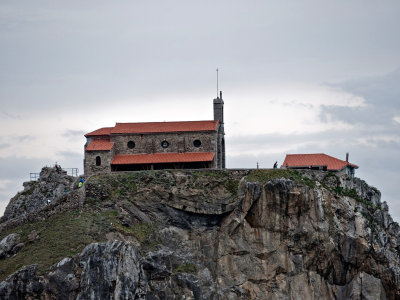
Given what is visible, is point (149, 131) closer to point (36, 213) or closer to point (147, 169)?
point (147, 169)

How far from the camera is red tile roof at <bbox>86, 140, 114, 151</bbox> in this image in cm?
12112

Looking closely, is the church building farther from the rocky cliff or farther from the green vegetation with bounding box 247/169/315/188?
the green vegetation with bounding box 247/169/315/188

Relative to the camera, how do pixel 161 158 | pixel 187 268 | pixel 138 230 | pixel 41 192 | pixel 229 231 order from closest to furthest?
pixel 187 268, pixel 138 230, pixel 229 231, pixel 41 192, pixel 161 158

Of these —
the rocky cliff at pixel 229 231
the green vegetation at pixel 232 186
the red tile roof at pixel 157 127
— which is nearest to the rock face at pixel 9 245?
the rocky cliff at pixel 229 231

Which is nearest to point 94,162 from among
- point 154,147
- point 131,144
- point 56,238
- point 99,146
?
point 99,146

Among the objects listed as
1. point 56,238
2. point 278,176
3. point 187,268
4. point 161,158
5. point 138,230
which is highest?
point 161,158

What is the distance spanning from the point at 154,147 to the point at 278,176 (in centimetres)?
1754

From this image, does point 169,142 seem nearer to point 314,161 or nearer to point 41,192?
point 41,192

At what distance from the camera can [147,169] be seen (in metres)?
121

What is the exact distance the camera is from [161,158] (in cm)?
12125

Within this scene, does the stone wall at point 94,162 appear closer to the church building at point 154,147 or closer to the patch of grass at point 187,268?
the church building at point 154,147

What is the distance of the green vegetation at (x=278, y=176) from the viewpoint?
115062mm

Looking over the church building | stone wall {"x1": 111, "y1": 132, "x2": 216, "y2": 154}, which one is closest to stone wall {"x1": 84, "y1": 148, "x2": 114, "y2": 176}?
the church building

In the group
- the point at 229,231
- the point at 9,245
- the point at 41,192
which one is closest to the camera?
the point at 9,245
